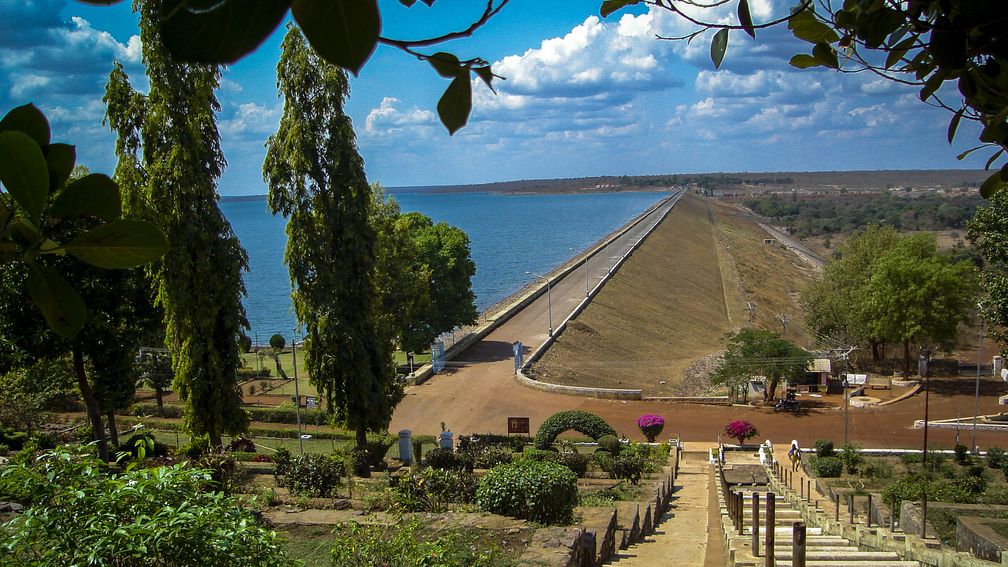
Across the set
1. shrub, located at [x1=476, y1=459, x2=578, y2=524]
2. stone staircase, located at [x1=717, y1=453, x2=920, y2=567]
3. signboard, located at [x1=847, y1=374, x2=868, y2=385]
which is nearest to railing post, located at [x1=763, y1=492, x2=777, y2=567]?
stone staircase, located at [x1=717, y1=453, x2=920, y2=567]

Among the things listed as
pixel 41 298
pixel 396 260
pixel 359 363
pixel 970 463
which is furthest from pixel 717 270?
pixel 41 298

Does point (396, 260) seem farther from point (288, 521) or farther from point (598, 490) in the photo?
point (288, 521)

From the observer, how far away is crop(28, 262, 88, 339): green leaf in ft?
3.32

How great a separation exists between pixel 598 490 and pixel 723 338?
30.8 meters

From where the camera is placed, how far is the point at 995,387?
32.7 m

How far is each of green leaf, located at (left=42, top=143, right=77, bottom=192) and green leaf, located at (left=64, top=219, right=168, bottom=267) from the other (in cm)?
15

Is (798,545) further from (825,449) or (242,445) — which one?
(242,445)

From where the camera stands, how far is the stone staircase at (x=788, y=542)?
8844 mm

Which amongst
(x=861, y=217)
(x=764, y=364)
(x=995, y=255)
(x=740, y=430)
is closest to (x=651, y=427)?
(x=740, y=430)

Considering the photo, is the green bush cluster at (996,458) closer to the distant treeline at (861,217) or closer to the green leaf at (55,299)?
the green leaf at (55,299)

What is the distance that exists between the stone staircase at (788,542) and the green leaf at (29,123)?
672 cm

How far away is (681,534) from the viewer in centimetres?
1283

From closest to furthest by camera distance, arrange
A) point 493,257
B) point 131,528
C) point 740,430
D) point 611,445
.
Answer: point 131,528, point 611,445, point 740,430, point 493,257

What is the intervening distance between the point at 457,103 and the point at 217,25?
48 cm
